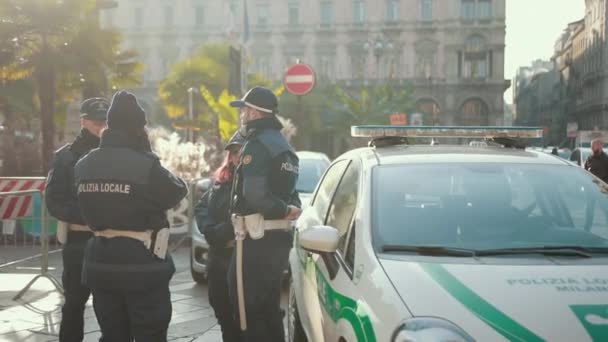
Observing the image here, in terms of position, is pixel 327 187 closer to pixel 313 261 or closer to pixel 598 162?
pixel 313 261

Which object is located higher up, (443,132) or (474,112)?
(474,112)

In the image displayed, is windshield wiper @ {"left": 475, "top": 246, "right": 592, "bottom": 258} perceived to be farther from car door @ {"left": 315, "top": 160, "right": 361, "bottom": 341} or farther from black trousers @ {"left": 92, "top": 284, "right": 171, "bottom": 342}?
black trousers @ {"left": 92, "top": 284, "right": 171, "bottom": 342}

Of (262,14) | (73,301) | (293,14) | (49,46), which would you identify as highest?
(262,14)

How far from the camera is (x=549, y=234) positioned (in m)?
3.56

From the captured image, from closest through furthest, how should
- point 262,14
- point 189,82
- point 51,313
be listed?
1. point 51,313
2. point 189,82
3. point 262,14

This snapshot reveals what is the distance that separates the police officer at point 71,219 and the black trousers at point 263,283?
1116 mm

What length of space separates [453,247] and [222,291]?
6.51 feet

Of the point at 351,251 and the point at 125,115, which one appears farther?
the point at 125,115

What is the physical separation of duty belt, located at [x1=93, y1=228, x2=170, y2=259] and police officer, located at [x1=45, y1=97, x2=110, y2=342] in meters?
1.05

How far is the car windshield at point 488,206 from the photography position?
11.3ft

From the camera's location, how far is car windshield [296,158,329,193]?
9758 mm

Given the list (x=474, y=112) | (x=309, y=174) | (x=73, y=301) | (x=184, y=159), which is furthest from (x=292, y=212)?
(x=474, y=112)

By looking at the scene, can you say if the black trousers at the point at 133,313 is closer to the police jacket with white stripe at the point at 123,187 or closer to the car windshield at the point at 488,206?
the police jacket with white stripe at the point at 123,187

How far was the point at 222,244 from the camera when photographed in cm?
481
